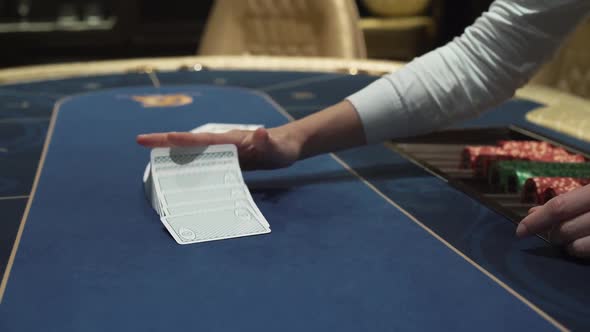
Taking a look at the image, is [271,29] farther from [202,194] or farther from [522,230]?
[522,230]

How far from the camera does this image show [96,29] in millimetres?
4578

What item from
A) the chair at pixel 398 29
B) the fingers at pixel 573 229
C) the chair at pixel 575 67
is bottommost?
the chair at pixel 398 29

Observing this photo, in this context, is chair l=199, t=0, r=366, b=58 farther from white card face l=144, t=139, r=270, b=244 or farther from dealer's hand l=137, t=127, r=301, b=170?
white card face l=144, t=139, r=270, b=244

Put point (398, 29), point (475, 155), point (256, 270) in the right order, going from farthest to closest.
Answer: point (398, 29), point (475, 155), point (256, 270)

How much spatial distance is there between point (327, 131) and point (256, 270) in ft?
1.39

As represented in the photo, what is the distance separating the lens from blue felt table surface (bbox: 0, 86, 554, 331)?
676mm

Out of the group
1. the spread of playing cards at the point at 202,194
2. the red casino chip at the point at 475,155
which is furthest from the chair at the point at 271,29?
the spread of playing cards at the point at 202,194

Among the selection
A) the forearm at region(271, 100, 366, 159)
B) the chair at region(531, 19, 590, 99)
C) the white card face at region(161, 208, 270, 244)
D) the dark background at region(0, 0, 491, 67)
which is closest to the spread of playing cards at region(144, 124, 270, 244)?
the white card face at region(161, 208, 270, 244)

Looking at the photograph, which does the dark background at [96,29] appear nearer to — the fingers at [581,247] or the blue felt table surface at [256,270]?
the blue felt table surface at [256,270]

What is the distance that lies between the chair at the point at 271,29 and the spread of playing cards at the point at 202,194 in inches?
72.1

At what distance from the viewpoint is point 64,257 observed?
2.71 feet

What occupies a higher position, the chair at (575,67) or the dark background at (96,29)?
the chair at (575,67)

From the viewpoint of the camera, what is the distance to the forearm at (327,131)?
114 cm

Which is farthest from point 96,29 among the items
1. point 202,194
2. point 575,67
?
point 202,194
